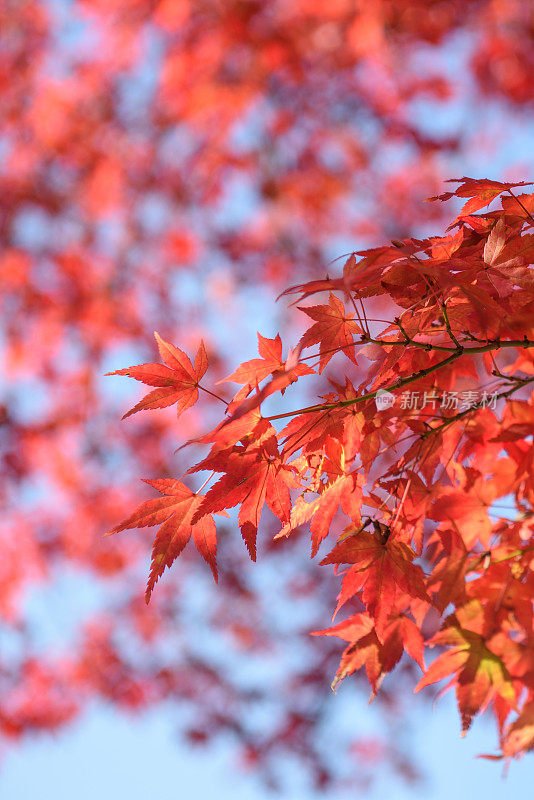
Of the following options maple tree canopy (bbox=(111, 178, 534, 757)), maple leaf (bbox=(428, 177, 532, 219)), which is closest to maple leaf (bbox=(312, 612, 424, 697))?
maple tree canopy (bbox=(111, 178, 534, 757))

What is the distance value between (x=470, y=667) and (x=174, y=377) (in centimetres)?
51

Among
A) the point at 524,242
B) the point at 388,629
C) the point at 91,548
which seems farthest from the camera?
the point at 91,548

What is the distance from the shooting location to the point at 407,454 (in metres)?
0.94

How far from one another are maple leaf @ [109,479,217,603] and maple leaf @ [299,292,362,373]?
24 centimetres

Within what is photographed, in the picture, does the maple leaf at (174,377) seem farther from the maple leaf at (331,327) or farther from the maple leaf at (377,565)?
the maple leaf at (377,565)

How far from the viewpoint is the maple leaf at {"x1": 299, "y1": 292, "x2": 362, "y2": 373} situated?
90 cm

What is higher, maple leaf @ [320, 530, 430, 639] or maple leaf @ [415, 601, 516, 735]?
maple leaf @ [320, 530, 430, 639]

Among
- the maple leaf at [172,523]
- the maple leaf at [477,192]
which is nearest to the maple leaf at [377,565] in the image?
the maple leaf at [172,523]

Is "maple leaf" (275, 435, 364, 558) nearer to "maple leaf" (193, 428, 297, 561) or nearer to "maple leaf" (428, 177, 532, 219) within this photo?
"maple leaf" (193, 428, 297, 561)

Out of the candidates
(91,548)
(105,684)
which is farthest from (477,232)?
(105,684)

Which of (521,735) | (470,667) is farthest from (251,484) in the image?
(521,735)

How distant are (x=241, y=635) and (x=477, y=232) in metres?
4.20

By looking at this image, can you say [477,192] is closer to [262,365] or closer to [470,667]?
[262,365]

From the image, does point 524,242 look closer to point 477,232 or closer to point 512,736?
point 477,232
